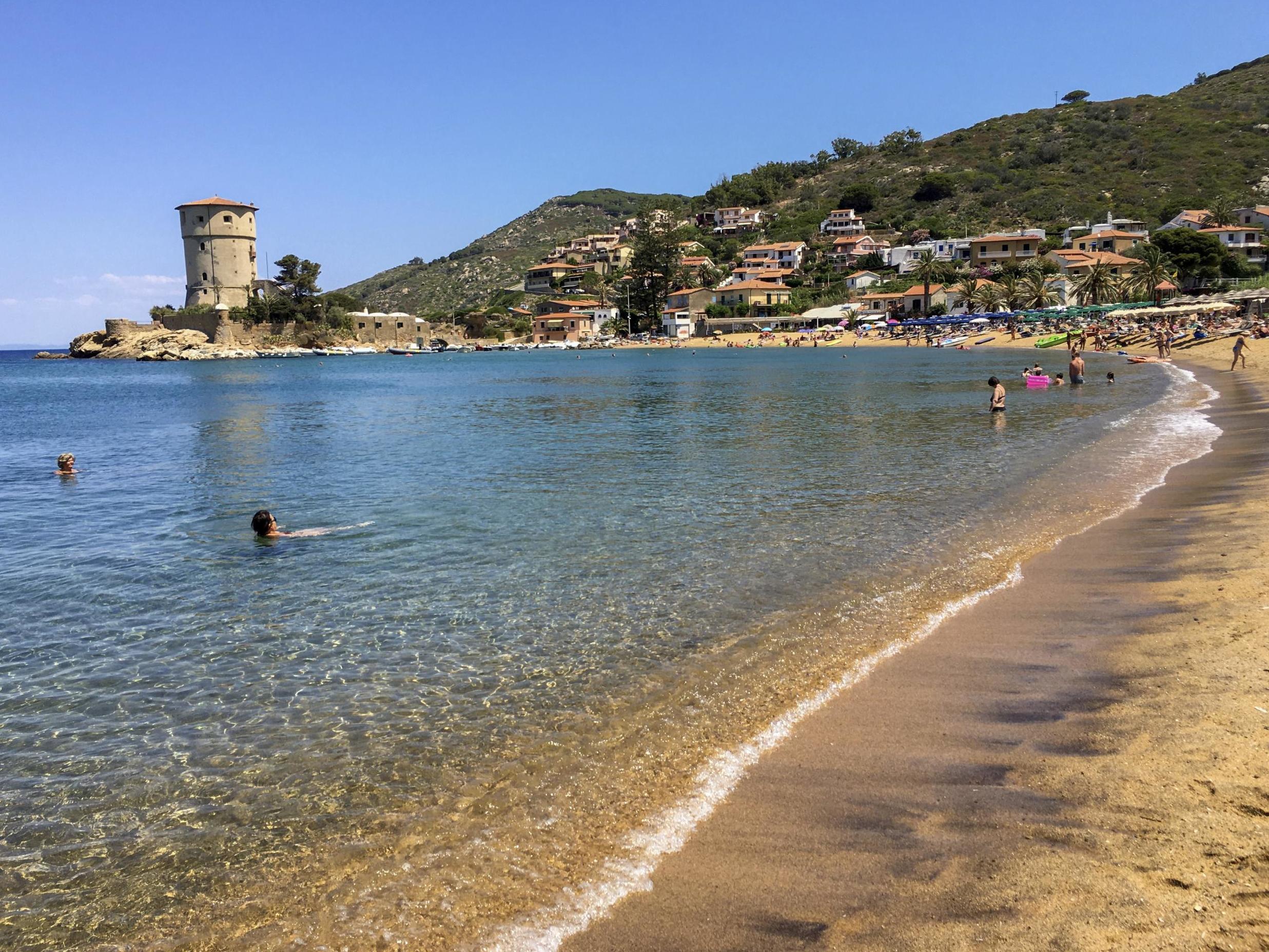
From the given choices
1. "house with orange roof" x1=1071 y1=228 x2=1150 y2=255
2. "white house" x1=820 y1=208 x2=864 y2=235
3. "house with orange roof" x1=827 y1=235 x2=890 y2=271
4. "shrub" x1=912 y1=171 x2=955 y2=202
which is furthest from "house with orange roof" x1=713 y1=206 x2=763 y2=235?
"house with orange roof" x1=1071 y1=228 x2=1150 y2=255

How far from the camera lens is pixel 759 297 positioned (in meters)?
109

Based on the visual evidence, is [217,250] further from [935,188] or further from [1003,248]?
[935,188]

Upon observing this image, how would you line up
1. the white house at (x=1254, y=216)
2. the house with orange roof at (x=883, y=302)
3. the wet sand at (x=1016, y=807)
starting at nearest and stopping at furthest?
the wet sand at (x=1016, y=807) → the white house at (x=1254, y=216) → the house with orange roof at (x=883, y=302)

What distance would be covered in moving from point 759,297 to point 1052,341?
163ft

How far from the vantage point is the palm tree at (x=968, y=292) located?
88000mm

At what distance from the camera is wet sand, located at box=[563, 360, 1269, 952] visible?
379cm

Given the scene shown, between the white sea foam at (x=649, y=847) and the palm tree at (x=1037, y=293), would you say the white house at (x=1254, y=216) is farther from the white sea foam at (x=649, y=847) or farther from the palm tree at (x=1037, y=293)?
the white sea foam at (x=649, y=847)

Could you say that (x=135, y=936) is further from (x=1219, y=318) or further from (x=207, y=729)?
(x=1219, y=318)

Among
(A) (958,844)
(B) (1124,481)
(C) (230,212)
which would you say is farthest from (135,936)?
(C) (230,212)

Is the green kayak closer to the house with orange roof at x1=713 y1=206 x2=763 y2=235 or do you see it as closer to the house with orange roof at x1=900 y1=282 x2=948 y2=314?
the house with orange roof at x1=900 y1=282 x2=948 y2=314

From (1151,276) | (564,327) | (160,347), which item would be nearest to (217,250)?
(160,347)

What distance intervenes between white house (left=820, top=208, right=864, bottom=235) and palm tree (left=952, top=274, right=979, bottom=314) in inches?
1677

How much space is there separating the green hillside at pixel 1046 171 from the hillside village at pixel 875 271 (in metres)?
7.63

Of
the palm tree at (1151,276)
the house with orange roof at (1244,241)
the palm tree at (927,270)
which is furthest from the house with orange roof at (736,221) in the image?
the palm tree at (1151,276)
